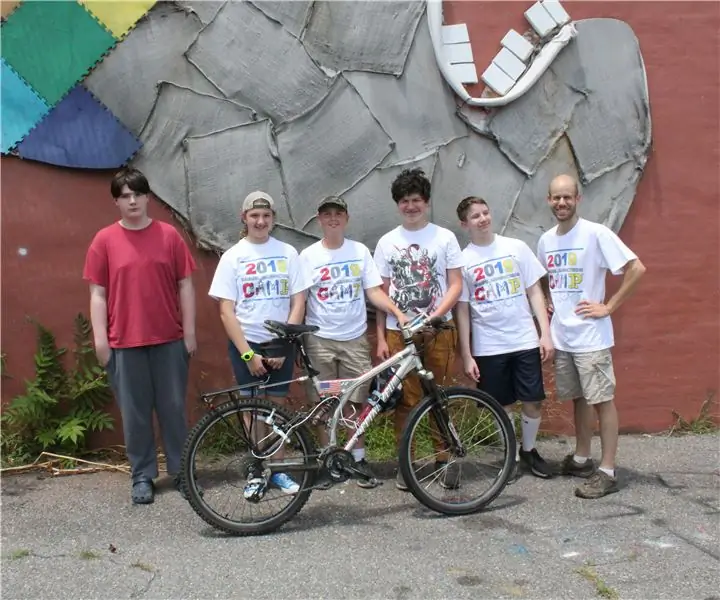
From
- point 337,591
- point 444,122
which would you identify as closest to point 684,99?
point 444,122

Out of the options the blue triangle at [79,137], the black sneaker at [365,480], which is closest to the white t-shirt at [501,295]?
the black sneaker at [365,480]

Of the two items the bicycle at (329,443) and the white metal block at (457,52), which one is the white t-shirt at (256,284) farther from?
the white metal block at (457,52)

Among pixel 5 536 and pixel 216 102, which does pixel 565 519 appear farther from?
pixel 216 102

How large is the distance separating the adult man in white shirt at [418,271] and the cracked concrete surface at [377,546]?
518 mm

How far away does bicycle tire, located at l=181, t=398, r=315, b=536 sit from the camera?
3.67 metres

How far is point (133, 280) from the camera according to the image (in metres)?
4.09

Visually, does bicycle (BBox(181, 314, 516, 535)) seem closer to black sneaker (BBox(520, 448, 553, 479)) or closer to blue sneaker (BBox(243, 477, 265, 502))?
blue sneaker (BBox(243, 477, 265, 502))

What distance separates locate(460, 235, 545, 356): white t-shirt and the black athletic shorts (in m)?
0.06

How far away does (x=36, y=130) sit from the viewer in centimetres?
459

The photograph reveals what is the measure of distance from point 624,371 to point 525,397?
1344 millimetres

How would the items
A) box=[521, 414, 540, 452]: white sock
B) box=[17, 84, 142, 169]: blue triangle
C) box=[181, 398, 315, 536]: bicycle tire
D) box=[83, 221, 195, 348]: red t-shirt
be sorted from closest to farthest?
1. box=[181, 398, 315, 536]: bicycle tire
2. box=[83, 221, 195, 348]: red t-shirt
3. box=[521, 414, 540, 452]: white sock
4. box=[17, 84, 142, 169]: blue triangle

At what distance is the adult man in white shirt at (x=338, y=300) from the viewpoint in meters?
4.15

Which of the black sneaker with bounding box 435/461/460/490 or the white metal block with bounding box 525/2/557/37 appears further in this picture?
the white metal block with bounding box 525/2/557/37

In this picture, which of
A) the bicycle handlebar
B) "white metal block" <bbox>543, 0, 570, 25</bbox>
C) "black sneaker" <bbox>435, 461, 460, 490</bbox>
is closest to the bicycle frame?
the bicycle handlebar
